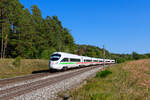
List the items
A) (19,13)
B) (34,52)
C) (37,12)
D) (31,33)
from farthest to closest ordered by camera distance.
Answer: (37,12) → (34,52) → (31,33) → (19,13)

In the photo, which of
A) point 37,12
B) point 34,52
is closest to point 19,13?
point 34,52

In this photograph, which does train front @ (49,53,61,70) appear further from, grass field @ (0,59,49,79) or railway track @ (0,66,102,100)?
railway track @ (0,66,102,100)

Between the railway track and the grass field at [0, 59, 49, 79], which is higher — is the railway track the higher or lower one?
the lower one

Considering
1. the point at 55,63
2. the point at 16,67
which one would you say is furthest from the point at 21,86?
the point at 16,67

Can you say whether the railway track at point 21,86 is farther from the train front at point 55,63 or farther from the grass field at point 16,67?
the grass field at point 16,67

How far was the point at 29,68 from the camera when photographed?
86.5ft

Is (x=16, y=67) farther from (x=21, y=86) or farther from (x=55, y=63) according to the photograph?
(x=21, y=86)

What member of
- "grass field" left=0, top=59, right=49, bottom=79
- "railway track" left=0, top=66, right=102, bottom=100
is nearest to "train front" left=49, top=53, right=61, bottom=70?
"grass field" left=0, top=59, right=49, bottom=79

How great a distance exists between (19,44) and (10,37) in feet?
9.31

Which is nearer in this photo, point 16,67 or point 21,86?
point 21,86

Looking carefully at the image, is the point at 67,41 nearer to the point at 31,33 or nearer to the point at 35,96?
the point at 31,33

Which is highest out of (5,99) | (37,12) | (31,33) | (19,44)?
(37,12)

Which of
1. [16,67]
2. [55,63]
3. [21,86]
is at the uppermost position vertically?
[55,63]

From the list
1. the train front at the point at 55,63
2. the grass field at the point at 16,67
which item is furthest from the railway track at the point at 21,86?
the grass field at the point at 16,67
